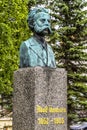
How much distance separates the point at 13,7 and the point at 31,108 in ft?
63.9

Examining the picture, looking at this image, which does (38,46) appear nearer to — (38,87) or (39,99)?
(38,87)

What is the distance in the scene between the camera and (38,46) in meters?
11.9

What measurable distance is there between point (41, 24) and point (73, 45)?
17.6m

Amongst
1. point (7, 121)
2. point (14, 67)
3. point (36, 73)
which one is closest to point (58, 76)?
point (36, 73)

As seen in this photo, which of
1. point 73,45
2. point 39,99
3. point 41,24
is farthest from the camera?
point 73,45

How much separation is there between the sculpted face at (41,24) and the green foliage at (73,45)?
54.2 ft

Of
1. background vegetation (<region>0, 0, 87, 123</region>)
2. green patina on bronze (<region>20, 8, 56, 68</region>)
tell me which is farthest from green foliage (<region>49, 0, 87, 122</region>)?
green patina on bronze (<region>20, 8, 56, 68</region>)

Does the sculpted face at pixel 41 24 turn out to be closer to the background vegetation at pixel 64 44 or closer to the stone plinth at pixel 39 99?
the stone plinth at pixel 39 99

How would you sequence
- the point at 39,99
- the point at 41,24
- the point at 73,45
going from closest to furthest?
the point at 39,99 < the point at 41,24 < the point at 73,45

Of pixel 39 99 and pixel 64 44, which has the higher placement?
pixel 64 44

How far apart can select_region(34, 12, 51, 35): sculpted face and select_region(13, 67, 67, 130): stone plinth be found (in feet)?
2.60

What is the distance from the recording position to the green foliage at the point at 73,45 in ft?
94.2

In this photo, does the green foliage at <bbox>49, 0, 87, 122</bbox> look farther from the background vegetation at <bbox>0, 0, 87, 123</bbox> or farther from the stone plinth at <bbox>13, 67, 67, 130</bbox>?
the stone plinth at <bbox>13, 67, 67, 130</bbox>

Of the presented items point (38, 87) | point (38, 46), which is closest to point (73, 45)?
point (38, 46)
